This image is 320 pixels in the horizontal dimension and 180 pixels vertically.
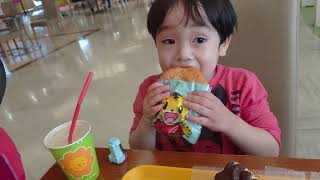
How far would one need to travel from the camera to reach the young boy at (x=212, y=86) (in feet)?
2.11

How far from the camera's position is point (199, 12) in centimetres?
69

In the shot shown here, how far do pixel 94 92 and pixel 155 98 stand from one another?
7.76ft

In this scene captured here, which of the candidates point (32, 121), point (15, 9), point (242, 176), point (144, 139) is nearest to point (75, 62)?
point (32, 121)

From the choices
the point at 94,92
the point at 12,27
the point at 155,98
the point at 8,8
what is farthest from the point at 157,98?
the point at 8,8

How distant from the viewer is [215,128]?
A: 650 millimetres

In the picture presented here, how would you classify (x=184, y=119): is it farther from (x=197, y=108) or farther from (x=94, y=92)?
(x=94, y=92)

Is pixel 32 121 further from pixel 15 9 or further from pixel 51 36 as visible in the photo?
pixel 51 36

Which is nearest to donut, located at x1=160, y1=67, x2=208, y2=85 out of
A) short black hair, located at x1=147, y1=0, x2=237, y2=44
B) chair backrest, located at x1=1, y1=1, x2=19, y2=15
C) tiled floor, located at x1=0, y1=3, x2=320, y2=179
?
short black hair, located at x1=147, y1=0, x2=237, y2=44

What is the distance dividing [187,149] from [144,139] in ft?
0.39

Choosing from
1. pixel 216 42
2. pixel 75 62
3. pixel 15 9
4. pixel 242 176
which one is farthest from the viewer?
pixel 15 9

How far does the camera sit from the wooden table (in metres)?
0.54

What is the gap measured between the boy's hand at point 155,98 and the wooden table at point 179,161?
9 cm

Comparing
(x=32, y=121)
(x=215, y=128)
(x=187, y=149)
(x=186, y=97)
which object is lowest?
(x=32, y=121)

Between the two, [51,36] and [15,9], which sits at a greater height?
[15,9]
